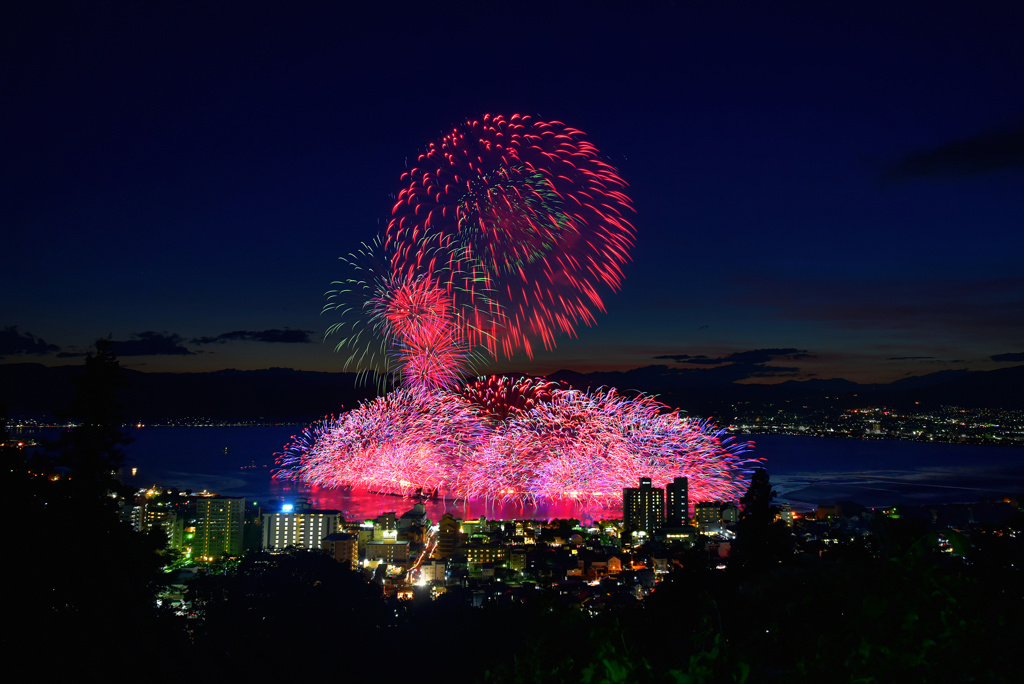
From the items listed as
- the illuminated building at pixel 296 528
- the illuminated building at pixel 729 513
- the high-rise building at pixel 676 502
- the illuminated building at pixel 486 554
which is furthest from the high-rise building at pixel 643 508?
the illuminated building at pixel 296 528

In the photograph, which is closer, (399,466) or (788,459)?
(399,466)

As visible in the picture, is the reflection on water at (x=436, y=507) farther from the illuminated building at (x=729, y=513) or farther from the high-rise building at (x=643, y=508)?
the high-rise building at (x=643, y=508)

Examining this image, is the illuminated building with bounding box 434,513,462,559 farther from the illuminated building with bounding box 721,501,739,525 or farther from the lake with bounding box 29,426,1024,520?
the illuminated building with bounding box 721,501,739,525

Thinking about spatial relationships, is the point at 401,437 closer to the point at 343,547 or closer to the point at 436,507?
the point at 343,547

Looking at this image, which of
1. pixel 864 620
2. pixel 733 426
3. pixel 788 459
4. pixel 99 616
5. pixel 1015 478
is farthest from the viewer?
pixel 733 426

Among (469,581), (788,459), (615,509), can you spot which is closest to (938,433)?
(788,459)

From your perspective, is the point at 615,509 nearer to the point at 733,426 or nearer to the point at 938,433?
the point at 733,426
